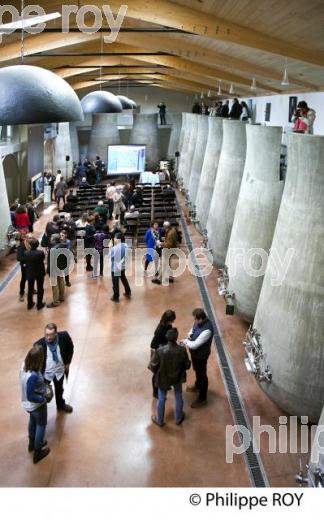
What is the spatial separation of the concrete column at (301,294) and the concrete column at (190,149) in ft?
46.1

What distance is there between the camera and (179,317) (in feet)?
27.3

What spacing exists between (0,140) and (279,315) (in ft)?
37.6

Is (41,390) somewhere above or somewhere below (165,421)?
above

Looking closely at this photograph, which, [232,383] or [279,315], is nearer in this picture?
[279,315]

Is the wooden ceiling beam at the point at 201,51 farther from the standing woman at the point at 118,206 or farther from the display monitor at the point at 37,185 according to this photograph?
the display monitor at the point at 37,185

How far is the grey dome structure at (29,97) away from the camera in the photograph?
220 cm

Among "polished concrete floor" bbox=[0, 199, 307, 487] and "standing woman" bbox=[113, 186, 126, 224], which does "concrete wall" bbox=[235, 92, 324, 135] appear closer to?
"polished concrete floor" bbox=[0, 199, 307, 487]

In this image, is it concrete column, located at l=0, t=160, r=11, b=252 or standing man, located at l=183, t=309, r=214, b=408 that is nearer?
standing man, located at l=183, t=309, r=214, b=408

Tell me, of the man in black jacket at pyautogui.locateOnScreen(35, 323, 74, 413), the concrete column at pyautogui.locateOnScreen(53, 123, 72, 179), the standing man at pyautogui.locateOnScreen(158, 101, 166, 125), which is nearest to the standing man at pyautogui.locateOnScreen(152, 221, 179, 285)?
the man in black jacket at pyautogui.locateOnScreen(35, 323, 74, 413)

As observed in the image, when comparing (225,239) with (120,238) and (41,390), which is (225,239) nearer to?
(120,238)

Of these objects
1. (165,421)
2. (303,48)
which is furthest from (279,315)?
(303,48)

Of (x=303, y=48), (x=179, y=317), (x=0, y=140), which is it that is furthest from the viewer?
(x=0, y=140)

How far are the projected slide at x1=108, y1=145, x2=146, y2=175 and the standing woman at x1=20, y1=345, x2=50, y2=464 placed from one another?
21051 mm

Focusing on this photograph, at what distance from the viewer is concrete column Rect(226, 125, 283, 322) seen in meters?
7.43
